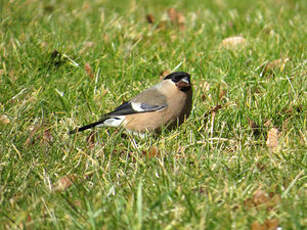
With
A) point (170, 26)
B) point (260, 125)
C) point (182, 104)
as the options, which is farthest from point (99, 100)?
point (170, 26)

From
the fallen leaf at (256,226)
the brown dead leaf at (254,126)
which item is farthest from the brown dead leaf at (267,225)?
the brown dead leaf at (254,126)

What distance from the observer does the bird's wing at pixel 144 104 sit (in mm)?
5359

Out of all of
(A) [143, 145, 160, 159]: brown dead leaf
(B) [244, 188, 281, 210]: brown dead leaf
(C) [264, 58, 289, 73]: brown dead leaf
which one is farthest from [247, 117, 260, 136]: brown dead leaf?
(B) [244, 188, 281, 210]: brown dead leaf

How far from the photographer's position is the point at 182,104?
5262 millimetres

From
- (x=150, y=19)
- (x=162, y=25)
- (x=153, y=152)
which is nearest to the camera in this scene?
(x=153, y=152)

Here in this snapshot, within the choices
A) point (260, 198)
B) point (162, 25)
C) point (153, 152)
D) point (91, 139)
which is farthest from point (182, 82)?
point (162, 25)

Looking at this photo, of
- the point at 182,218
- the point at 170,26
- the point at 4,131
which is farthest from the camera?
the point at 170,26

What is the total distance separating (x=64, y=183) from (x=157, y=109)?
170 centimetres

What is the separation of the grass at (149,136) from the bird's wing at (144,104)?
0.94 feet

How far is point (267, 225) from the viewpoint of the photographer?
325 centimetres

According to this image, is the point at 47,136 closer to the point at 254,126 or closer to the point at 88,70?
the point at 88,70

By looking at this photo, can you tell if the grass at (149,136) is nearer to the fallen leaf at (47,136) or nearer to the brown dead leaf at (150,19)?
the fallen leaf at (47,136)

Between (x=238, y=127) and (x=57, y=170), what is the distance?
1.64 meters

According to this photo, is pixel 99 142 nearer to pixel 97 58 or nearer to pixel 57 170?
pixel 57 170
